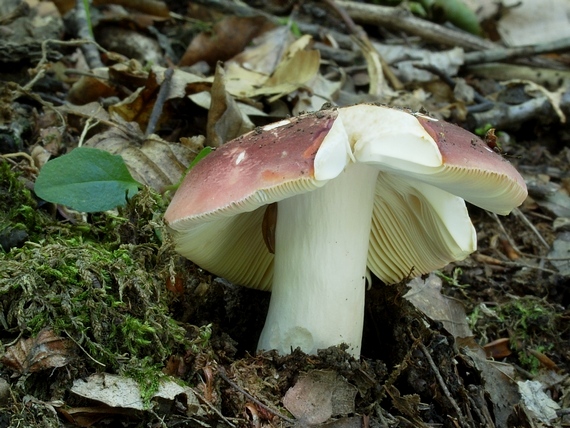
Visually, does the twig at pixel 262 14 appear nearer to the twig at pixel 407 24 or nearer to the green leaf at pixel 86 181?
the twig at pixel 407 24

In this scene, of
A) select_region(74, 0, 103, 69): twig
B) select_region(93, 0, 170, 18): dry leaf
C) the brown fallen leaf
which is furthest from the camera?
select_region(93, 0, 170, 18): dry leaf

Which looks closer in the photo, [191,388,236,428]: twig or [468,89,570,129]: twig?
[191,388,236,428]: twig

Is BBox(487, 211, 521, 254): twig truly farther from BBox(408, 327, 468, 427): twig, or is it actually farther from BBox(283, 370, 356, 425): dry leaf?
BBox(283, 370, 356, 425): dry leaf

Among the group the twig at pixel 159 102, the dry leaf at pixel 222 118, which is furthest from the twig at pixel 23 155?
the dry leaf at pixel 222 118

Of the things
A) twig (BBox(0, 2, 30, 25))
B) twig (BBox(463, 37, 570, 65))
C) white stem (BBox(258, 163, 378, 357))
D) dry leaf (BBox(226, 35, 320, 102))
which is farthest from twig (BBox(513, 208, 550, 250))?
twig (BBox(0, 2, 30, 25))

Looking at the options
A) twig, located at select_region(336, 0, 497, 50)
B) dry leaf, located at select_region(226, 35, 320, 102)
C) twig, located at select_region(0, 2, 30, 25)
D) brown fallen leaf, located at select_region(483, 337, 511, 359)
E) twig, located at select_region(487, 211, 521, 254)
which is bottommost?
twig, located at select_region(487, 211, 521, 254)

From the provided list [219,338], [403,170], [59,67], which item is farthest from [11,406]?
[59,67]

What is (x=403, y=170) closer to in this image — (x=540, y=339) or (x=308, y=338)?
(x=308, y=338)
